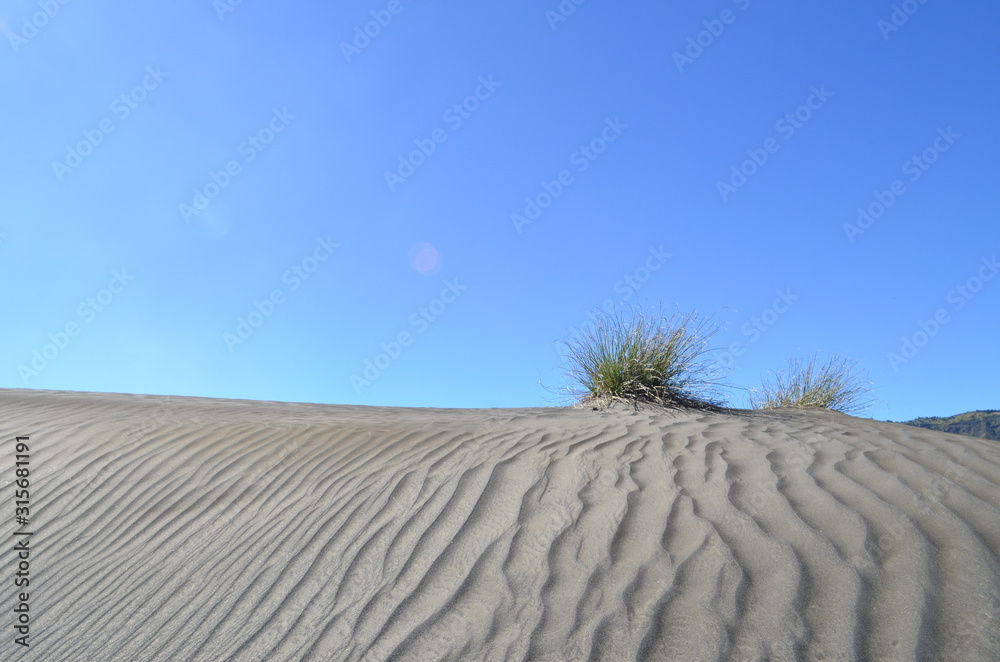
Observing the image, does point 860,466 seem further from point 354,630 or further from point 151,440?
point 151,440

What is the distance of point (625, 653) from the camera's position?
6.91ft

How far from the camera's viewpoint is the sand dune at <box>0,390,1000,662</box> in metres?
2.21

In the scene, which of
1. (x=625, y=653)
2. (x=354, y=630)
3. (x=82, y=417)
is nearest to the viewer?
(x=625, y=653)

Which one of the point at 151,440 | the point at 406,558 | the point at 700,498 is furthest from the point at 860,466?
the point at 151,440

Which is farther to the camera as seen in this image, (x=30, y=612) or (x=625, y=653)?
(x=30, y=612)

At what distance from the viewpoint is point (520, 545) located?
2822 mm

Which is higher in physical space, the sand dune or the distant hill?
the distant hill

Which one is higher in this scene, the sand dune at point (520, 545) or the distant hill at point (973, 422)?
the distant hill at point (973, 422)

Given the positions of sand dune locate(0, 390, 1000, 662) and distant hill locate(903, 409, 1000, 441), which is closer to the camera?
sand dune locate(0, 390, 1000, 662)

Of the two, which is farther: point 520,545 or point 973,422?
point 973,422

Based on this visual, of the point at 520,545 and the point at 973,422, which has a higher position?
the point at 973,422

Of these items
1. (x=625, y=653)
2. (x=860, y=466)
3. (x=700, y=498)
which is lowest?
(x=625, y=653)

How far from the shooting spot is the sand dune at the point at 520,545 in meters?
2.21

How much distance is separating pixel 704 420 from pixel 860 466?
1.74 m
